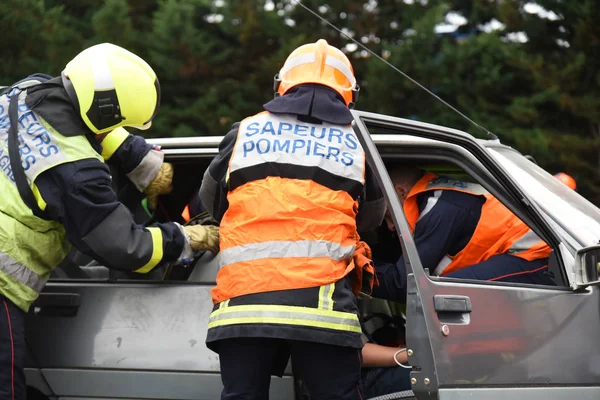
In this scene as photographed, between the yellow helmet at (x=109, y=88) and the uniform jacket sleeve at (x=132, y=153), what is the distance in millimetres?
323

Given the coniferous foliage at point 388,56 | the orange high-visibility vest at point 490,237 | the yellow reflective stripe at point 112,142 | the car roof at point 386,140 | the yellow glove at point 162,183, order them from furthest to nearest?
the coniferous foliage at point 388,56
the yellow glove at point 162,183
the yellow reflective stripe at point 112,142
the orange high-visibility vest at point 490,237
the car roof at point 386,140

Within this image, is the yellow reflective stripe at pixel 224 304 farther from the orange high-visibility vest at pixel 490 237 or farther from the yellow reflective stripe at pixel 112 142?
the yellow reflective stripe at pixel 112 142

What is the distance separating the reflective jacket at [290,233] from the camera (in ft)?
9.22

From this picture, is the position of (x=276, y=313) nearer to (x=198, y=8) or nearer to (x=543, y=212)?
(x=543, y=212)

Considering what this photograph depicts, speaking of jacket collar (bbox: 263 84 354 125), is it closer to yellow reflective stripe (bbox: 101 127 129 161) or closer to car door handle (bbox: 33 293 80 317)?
yellow reflective stripe (bbox: 101 127 129 161)

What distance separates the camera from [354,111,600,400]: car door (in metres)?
2.74

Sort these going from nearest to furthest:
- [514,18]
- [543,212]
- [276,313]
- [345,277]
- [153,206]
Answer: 1. [276,313]
2. [345,277]
3. [543,212]
4. [153,206]
5. [514,18]

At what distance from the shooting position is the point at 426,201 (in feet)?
11.9

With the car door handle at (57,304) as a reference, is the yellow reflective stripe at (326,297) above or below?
above

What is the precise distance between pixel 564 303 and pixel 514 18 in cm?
867

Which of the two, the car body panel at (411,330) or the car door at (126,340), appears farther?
the car door at (126,340)

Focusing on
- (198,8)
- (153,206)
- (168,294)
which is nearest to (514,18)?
(198,8)

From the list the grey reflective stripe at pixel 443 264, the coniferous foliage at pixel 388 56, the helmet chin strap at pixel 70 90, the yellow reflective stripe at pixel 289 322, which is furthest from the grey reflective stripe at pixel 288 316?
the coniferous foliage at pixel 388 56

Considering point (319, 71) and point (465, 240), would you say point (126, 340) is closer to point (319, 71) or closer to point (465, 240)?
point (319, 71)
